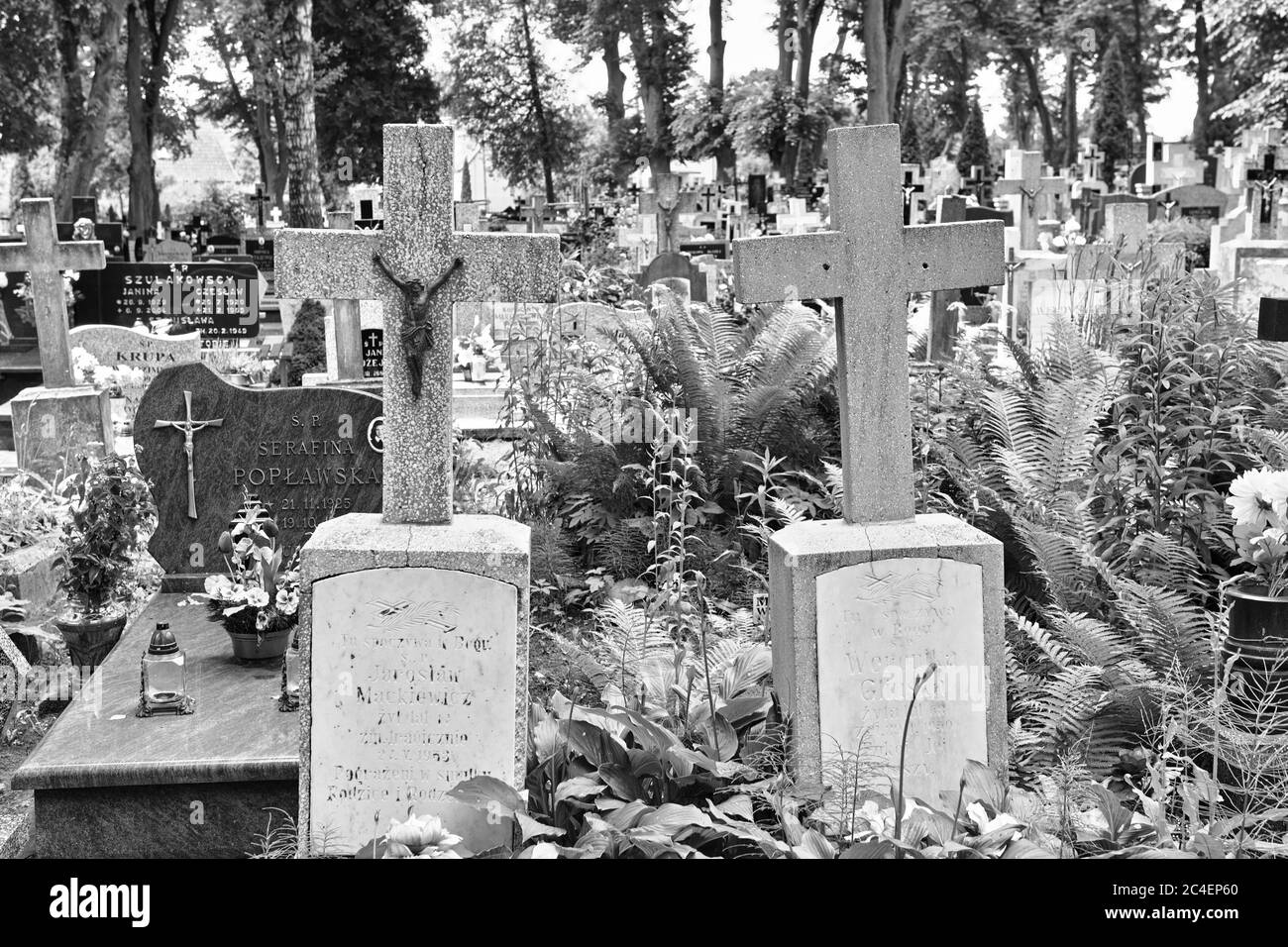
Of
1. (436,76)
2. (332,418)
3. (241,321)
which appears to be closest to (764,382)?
(332,418)

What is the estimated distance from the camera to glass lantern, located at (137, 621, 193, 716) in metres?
4.76

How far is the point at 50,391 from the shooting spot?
8.97 metres

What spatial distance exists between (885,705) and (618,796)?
0.89 m

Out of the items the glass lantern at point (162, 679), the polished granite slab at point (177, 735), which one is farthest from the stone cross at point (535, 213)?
the glass lantern at point (162, 679)

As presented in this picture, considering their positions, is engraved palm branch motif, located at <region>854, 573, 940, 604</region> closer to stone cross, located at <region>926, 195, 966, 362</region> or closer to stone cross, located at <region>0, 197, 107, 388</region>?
stone cross, located at <region>926, 195, 966, 362</region>

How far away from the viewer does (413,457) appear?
4.26 metres

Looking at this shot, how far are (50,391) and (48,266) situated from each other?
0.82 meters

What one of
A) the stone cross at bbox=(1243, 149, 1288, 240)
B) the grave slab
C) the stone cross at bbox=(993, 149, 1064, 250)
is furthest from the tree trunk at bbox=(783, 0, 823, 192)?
the grave slab

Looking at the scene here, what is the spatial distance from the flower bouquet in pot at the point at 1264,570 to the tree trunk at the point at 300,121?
11.5m

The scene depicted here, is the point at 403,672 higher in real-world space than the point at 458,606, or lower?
lower

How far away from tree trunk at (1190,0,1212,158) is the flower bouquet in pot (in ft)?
130

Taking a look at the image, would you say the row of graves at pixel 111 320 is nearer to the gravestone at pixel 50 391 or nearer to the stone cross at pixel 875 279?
the gravestone at pixel 50 391

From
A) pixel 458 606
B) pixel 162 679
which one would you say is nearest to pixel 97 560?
pixel 162 679

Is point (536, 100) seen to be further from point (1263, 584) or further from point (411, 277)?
point (1263, 584)
